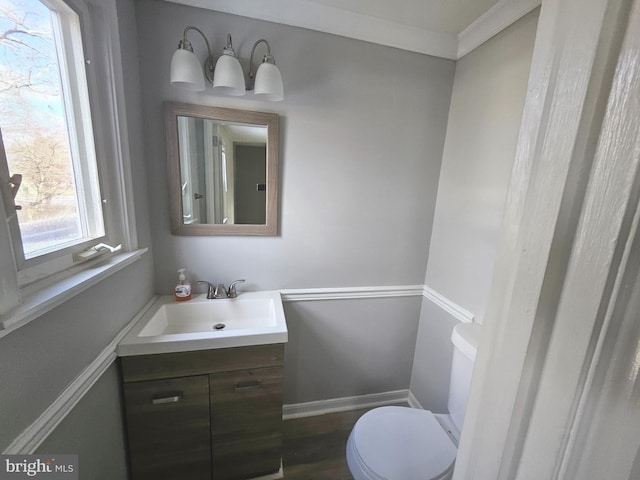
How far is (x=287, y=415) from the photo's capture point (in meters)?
1.63

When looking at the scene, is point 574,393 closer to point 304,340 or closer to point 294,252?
point 294,252

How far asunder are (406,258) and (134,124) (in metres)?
1.64

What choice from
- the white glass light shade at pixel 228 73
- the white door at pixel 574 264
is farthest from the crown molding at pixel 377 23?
the white door at pixel 574 264

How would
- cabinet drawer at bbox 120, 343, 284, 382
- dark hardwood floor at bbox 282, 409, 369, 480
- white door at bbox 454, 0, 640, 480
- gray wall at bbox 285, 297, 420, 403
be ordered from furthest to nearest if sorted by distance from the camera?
gray wall at bbox 285, 297, 420, 403 → dark hardwood floor at bbox 282, 409, 369, 480 → cabinet drawer at bbox 120, 343, 284, 382 → white door at bbox 454, 0, 640, 480

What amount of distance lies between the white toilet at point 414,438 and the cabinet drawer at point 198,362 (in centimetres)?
48

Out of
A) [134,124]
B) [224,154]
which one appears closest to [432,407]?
[224,154]

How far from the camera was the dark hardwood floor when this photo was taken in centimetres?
133

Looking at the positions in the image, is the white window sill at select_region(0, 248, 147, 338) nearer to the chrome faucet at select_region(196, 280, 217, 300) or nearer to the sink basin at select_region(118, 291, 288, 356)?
the sink basin at select_region(118, 291, 288, 356)

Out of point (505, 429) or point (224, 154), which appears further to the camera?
point (224, 154)

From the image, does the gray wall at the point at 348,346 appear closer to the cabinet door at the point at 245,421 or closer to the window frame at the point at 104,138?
the cabinet door at the point at 245,421

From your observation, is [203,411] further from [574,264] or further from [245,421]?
[574,264]

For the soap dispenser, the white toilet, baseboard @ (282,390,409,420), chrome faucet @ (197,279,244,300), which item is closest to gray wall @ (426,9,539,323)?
the white toilet

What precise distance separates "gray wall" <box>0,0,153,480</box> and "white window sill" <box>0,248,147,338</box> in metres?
0.04

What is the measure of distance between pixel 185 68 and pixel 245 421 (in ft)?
5.32
